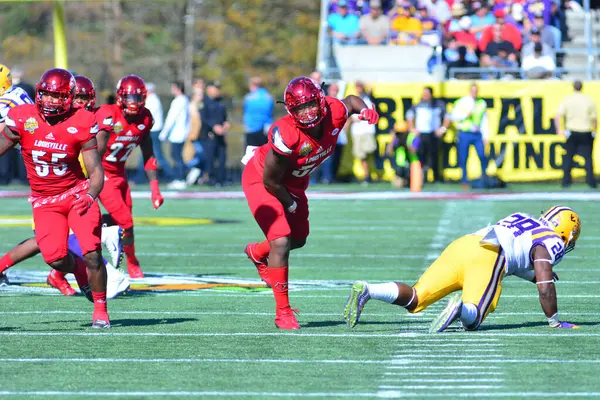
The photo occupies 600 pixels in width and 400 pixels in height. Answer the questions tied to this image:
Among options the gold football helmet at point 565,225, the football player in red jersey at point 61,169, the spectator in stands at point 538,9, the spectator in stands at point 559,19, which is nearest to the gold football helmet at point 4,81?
the football player in red jersey at point 61,169

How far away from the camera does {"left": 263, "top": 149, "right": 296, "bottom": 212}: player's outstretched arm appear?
7766 mm

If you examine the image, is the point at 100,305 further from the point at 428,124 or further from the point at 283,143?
the point at 428,124

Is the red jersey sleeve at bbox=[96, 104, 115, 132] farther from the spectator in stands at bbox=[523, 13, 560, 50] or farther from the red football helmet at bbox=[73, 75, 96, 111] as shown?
the spectator in stands at bbox=[523, 13, 560, 50]

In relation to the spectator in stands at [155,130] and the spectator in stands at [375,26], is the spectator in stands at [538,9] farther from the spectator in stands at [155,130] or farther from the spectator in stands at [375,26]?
the spectator in stands at [155,130]

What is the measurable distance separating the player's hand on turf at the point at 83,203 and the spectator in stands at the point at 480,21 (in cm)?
1593

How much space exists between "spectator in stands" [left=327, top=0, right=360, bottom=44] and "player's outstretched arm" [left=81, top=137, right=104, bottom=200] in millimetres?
15875

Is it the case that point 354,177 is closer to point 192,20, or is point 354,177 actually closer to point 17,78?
point 17,78

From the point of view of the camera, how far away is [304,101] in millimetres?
7492

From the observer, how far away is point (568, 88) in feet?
70.2

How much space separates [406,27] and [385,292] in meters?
16.3

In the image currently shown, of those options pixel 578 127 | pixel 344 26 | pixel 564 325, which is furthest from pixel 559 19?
pixel 564 325

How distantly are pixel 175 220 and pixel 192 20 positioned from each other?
25952 millimetres

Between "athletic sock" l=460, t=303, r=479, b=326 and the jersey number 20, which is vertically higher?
the jersey number 20

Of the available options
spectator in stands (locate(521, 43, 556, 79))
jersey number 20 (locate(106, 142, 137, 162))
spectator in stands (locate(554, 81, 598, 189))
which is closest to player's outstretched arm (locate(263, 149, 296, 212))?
jersey number 20 (locate(106, 142, 137, 162))
